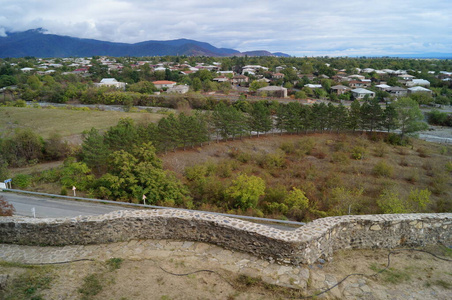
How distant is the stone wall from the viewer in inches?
267

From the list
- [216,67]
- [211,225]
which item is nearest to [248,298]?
[211,225]

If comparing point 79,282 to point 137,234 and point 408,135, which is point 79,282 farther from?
point 408,135

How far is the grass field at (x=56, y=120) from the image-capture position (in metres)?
30.8

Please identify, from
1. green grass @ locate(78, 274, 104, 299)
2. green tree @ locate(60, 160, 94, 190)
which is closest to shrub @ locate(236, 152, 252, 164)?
green tree @ locate(60, 160, 94, 190)

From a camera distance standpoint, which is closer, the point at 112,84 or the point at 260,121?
the point at 260,121

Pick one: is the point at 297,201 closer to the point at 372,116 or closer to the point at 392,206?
the point at 392,206

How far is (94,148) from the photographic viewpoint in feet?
63.9

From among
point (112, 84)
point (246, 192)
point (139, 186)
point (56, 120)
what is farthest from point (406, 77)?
point (139, 186)

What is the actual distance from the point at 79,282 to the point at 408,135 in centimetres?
3294

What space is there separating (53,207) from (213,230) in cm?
992

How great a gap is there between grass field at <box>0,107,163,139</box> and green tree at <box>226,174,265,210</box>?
20.3 meters

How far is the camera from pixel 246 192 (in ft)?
49.9

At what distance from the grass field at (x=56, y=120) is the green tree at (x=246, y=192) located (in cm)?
2033

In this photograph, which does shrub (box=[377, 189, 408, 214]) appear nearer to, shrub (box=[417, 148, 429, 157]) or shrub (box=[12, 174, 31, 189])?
shrub (box=[417, 148, 429, 157])
